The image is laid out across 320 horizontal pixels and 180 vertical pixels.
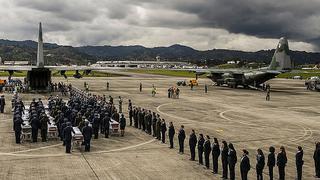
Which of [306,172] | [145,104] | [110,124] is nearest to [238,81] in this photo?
[145,104]

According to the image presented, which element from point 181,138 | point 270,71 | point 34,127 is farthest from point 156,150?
point 270,71

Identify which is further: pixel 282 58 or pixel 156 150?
pixel 282 58

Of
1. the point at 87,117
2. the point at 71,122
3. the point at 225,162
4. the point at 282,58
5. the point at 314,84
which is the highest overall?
the point at 282,58

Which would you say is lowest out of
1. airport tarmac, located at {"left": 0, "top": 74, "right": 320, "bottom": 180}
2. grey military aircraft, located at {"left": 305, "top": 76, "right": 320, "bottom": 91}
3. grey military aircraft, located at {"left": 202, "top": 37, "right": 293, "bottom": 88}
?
airport tarmac, located at {"left": 0, "top": 74, "right": 320, "bottom": 180}

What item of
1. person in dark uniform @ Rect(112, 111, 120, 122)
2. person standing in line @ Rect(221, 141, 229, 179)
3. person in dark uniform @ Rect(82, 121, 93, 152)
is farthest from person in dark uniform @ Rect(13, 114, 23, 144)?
person standing in line @ Rect(221, 141, 229, 179)

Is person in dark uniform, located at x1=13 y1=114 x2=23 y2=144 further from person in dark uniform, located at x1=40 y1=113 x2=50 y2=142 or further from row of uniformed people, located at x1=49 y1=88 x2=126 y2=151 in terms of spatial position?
row of uniformed people, located at x1=49 y1=88 x2=126 y2=151

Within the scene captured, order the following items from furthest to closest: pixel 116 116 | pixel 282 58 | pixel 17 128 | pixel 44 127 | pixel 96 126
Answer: pixel 282 58 < pixel 116 116 < pixel 96 126 < pixel 44 127 < pixel 17 128

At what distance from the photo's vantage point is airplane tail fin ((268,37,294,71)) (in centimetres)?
6003

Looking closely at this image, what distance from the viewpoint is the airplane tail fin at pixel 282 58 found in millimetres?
60031

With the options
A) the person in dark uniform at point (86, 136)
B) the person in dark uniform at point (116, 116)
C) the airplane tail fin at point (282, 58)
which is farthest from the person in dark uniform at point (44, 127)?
the airplane tail fin at point (282, 58)

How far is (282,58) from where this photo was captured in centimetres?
6025

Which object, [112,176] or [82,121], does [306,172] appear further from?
[82,121]

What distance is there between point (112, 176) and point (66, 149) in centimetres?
463

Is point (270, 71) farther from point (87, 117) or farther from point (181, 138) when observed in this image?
point (181, 138)
